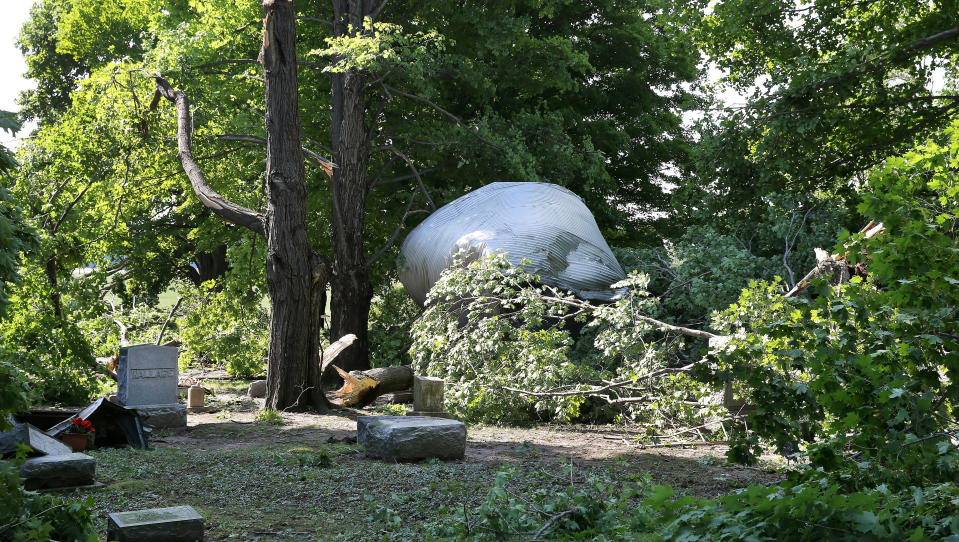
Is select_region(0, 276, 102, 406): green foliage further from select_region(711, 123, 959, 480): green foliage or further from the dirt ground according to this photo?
select_region(711, 123, 959, 480): green foliage

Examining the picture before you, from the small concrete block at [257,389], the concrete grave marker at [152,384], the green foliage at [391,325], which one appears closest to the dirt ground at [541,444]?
the concrete grave marker at [152,384]

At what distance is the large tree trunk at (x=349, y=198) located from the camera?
15.6 m

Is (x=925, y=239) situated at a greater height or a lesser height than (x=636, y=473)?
greater

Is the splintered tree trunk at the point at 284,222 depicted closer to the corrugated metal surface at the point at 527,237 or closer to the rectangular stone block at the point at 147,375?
the rectangular stone block at the point at 147,375

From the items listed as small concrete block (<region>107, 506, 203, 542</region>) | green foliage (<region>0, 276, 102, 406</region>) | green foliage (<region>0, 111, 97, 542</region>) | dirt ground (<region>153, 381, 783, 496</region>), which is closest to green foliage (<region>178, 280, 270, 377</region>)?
green foliage (<region>0, 276, 102, 406</region>)

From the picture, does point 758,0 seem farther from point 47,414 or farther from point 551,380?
point 47,414

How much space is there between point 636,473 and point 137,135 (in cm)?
1272

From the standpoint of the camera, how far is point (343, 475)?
→ 7.16m

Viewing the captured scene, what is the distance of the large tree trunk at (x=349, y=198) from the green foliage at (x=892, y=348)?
11.1 metres

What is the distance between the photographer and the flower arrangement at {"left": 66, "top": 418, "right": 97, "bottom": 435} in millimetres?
8297

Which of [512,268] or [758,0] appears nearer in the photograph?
[512,268]

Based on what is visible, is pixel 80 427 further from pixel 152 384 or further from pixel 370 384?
pixel 370 384

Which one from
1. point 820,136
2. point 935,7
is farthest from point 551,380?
point 935,7

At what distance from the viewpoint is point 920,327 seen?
15.9ft
